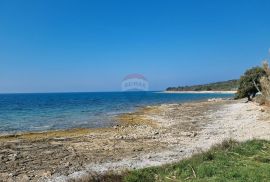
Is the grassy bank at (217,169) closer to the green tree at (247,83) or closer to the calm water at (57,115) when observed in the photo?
the calm water at (57,115)

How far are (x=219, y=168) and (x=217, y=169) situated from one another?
4.3 inches

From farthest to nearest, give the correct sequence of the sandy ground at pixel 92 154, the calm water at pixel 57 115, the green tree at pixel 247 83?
the green tree at pixel 247 83, the calm water at pixel 57 115, the sandy ground at pixel 92 154

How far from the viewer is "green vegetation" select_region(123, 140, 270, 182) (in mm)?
8562

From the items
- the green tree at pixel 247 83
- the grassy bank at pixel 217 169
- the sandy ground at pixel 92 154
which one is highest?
the green tree at pixel 247 83

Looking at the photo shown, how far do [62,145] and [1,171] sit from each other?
5.67 meters

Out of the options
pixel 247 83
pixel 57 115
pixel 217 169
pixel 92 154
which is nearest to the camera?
pixel 217 169

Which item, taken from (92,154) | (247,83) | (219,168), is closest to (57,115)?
(247,83)

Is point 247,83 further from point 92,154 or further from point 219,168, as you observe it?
point 219,168

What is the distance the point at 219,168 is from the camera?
9359mm

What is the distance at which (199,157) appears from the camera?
1101 cm

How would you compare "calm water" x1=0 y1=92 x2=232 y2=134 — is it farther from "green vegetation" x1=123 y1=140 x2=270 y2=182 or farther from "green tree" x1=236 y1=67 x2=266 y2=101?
"green vegetation" x1=123 y1=140 x2=270 y2=182

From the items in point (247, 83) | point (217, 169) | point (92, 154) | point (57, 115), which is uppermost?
point (247, 83)

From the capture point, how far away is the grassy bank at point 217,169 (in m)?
8.57

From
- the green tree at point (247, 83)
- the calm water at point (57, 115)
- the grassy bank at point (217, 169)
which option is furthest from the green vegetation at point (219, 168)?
the green tree at point (247, 83)
